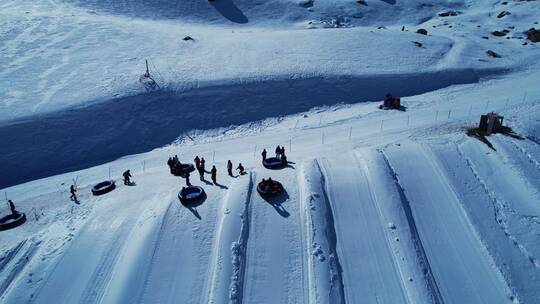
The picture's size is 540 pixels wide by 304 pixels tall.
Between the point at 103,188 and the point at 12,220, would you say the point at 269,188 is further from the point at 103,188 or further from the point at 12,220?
the point at 12,220

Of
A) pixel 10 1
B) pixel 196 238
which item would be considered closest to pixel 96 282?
pixel 196 238

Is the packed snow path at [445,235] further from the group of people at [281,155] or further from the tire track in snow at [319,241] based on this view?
the group of people at [281,155]

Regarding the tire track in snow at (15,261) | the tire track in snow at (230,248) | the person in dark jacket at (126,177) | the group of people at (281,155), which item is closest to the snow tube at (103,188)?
the person in dark jacket at (126,177)

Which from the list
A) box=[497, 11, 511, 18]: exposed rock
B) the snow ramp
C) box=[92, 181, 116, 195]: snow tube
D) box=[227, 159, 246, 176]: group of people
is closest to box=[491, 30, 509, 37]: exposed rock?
box=[497, 11, 511, 18]: exposed rock

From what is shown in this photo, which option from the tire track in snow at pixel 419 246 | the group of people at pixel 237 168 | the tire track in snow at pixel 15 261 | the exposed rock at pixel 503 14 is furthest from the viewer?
the exposed rock at pixel 503 14

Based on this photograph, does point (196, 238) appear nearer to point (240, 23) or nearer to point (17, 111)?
point (17, 111)

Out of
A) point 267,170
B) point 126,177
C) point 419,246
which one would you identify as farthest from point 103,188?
point 419,246

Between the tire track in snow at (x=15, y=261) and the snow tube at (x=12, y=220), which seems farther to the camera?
the snow tube at (x=12, y=220)
